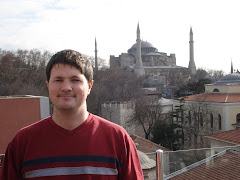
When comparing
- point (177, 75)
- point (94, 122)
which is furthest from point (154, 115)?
point (177, 75)

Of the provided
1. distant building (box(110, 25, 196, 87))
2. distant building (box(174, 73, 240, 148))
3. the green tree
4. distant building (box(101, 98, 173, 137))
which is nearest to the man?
distant building (box(174, 73, 240, 148))

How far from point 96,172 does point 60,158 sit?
22 cm

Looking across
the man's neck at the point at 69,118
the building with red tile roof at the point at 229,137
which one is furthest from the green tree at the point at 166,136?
the man's neck at the point at 69,118

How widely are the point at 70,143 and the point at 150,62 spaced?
60853 mm

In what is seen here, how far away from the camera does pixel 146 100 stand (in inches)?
953

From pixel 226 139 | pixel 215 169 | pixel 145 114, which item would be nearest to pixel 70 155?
pixel 215 169

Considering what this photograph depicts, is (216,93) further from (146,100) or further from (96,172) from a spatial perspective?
(96,172)

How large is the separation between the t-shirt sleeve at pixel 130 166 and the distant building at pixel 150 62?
48574 millimetres

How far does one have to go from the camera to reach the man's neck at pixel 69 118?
1540 millimetres

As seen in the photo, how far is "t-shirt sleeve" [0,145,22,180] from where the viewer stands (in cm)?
148

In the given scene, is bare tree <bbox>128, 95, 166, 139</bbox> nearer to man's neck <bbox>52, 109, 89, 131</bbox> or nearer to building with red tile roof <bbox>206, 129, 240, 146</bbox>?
building with red tile roof <bbox>206, 129, 240, 146</bbox>

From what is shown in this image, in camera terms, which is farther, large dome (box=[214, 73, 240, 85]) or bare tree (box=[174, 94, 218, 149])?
large dome (box=[214, 73, 240, 85])

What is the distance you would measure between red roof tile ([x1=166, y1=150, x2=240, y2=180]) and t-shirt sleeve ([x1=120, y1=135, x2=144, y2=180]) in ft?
5.58

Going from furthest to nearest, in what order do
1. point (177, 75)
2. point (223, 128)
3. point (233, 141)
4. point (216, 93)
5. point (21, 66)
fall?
point (177, 75) < point (21, 66) < point (216, 93) < point (223, 128) < point (233, 141)
